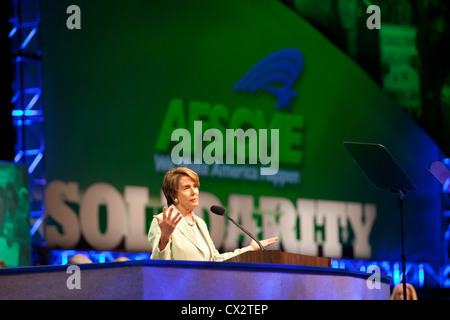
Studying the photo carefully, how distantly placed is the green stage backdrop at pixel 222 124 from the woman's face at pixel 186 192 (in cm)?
413

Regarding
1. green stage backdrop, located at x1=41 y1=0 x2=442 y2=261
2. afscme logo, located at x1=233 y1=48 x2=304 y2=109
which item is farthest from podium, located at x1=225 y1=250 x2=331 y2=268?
afscme logo, located at x1=233 y1=48 x2=304 y2=109

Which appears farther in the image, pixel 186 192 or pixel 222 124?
pixel 222 124

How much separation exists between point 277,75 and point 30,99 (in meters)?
3.34

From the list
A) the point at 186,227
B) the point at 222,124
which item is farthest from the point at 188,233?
the point at 222,124

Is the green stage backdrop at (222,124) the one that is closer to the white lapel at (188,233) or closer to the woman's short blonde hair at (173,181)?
the woman's short blonde hair at (173,181)

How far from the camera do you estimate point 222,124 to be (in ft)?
33.1

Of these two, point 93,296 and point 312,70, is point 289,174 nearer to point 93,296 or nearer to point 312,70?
point 312,70

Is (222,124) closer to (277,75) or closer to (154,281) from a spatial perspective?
(277,75)

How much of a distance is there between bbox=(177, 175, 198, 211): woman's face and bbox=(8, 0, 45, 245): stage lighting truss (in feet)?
13.6

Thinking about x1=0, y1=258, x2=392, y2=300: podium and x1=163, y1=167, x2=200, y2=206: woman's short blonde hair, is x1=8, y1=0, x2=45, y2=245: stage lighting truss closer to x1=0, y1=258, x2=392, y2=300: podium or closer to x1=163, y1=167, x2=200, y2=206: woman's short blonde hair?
x1=163, y1=167, x2=200, y2=206: woman's short blonde hair

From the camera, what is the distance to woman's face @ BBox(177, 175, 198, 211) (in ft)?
16.3

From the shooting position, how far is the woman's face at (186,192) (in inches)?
196

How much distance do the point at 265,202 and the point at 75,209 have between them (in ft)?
8.51
